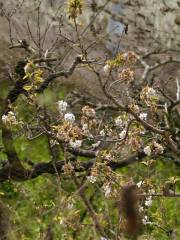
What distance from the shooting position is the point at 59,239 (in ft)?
15.4

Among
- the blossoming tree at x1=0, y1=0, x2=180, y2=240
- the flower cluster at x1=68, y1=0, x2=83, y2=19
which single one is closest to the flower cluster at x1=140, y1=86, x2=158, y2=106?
the blossoming tree at x1=0, y1=0, x2=180, y2=240

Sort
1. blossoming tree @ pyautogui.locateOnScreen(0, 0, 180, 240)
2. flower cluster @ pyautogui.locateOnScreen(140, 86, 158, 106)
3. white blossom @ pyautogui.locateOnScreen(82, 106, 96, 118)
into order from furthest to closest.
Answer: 1. white blossom @ pyautogui.locateOnScreen(82, 106, 96, 118)
2. flower cluster @ pyautogui.locateOnScreen(140, 86, 158, 106)
3. blossoming tree @ pyautogui.locateOnScreen(0, 0, 180, 240)

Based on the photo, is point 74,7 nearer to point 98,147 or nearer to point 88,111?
point 88,111

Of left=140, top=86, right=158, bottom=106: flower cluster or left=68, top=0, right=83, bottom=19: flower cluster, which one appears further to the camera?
left=140, top=86, right=158, bottom=106: flower cluster

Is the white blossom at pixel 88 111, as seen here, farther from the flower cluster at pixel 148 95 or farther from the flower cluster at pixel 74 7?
the flower cluster at pixel 74 7

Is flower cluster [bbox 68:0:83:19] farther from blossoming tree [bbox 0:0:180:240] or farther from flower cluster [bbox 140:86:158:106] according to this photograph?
flower cluster [bbox 140:86:158:106]

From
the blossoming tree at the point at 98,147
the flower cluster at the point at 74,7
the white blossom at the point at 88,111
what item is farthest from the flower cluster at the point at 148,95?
the flower cluster at the point at 74,7

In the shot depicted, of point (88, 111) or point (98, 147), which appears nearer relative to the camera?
point (88, 111)

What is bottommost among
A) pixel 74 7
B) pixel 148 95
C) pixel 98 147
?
pixel 98 147

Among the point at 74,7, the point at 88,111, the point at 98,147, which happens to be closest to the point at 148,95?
the point at 88,111

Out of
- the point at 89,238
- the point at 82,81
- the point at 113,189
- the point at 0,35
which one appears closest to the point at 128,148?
the point at 113,189

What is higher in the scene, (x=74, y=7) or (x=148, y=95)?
(x=74, y=7)

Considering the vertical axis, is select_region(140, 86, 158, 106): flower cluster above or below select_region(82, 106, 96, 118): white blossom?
above

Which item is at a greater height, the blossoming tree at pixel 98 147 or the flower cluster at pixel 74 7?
the flower cluster at pixel 74 7
